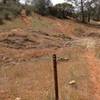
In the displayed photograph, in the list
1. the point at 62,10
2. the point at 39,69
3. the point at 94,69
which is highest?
the point at 62,10

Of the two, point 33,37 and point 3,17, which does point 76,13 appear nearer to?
point 3,17

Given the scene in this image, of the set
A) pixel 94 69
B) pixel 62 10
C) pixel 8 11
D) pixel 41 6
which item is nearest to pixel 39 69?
pixel 94 69

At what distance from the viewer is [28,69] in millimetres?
12242

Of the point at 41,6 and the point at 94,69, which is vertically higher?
the point at 41,6

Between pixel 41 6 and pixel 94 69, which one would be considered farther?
pixel 41 6

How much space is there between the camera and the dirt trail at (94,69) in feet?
31.0

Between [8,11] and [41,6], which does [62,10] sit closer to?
[41,6]

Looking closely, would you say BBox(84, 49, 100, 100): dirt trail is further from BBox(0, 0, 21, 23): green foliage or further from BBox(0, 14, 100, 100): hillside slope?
BBox(0, 0, 21, 23): green foliage

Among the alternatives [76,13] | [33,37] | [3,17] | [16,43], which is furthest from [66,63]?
[76,13]

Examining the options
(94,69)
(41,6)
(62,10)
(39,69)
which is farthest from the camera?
(62,10)

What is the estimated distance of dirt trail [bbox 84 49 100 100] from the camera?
944 centimetres

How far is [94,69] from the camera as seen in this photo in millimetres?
12430

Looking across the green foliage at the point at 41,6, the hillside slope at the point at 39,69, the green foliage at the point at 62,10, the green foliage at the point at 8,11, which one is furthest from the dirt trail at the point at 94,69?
the green foliage at the point at 62,10

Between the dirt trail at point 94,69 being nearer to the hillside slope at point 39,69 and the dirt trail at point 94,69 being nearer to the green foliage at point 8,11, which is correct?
the hillside slope at point 39,69
